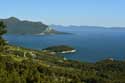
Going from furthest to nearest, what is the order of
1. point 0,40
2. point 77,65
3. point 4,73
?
point 77,65 < point 0,40 < point 4,73

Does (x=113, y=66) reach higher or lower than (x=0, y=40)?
lower

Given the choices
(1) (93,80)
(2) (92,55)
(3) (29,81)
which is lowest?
(2) (92,55)

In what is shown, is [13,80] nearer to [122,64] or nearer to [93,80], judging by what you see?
[93,80]

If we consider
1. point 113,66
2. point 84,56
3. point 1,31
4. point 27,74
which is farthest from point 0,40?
point 84,56

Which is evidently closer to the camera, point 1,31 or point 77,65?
point 1,31

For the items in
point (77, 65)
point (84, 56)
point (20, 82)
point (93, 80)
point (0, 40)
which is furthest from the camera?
point (84, 56)

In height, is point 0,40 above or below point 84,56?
above

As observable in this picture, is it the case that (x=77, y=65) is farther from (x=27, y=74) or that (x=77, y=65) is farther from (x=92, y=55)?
(x=27, y=74)

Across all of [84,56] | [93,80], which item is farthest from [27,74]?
[84,56]

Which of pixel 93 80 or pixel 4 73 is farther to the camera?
pixel 93 80
